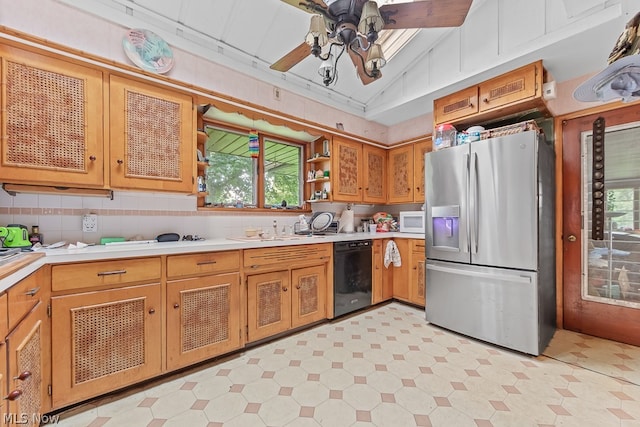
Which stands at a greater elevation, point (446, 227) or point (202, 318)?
point (446, 227)

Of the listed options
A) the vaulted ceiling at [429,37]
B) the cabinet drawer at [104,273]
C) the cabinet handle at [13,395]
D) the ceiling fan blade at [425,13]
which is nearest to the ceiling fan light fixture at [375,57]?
the ceiling fan blade at [425,13]

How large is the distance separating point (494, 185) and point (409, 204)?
5.39 feet

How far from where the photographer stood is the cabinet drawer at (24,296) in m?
1.06

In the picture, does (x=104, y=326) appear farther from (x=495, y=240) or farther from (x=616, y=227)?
(x=616, y=227)

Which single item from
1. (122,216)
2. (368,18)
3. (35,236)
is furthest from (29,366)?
(368,18)

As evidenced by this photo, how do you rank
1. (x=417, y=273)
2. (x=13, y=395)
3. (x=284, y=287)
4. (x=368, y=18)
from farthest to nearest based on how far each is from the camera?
(x=417, y=273) → (x=284, y=287) → (x=368, y=18) → (x=13, y=395)

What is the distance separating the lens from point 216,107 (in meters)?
2.44

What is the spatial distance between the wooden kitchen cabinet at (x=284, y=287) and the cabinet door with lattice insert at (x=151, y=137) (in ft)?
2.87

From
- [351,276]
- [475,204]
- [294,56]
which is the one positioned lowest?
[351,276]

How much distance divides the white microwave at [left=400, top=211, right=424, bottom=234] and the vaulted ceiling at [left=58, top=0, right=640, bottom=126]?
139cm

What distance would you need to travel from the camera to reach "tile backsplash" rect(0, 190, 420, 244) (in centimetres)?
187

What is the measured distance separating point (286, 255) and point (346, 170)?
1514 mm

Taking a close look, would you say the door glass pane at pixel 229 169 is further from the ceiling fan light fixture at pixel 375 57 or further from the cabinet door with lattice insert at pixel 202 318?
the ceiling fan light fixture at pixel 375 57

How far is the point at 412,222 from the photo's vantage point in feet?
11.5
